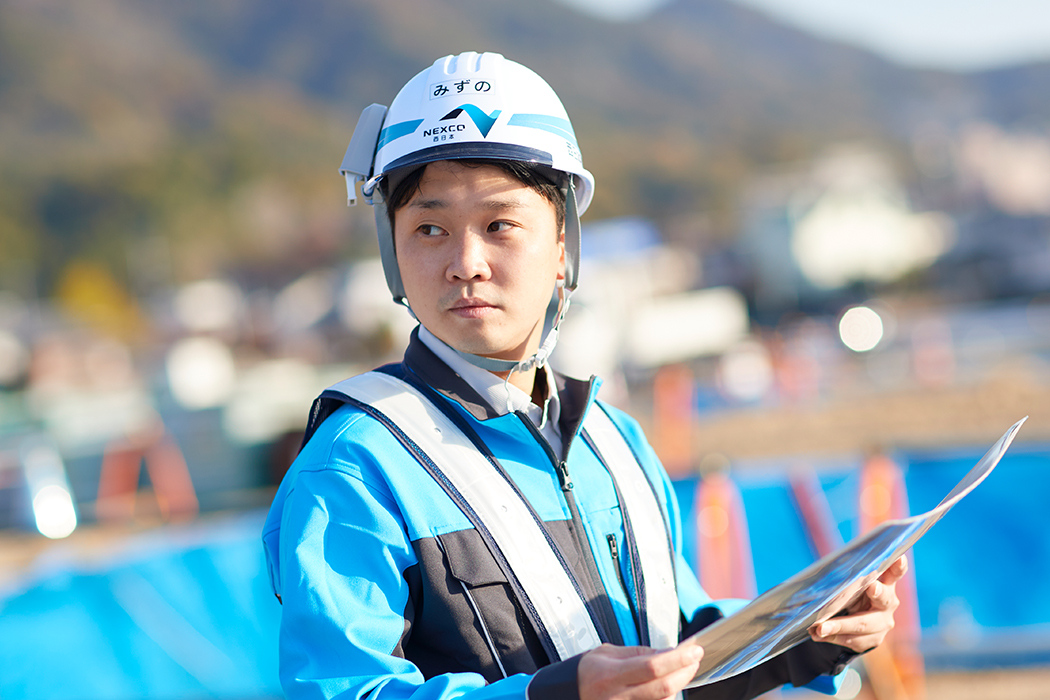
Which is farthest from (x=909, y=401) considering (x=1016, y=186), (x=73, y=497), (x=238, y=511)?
(x=1016, y=186)

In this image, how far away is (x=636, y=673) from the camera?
3.71ft

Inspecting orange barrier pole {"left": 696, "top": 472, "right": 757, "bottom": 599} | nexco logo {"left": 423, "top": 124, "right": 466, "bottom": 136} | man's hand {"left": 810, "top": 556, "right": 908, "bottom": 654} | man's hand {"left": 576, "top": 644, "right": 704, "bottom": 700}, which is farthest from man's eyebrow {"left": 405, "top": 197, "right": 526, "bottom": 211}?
orange barrier pole {"left": 696, "top": 472, "right": 757, "bottom": 599}

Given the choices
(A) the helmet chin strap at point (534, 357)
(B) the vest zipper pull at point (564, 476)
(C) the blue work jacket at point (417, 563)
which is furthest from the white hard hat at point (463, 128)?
(B) the vest zipper pull at point (564, 476)

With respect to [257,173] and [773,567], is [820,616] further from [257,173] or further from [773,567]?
[257,173]

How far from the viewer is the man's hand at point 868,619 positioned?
5.04ft

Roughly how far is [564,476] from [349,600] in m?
0.45

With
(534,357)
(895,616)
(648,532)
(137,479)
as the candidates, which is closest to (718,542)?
(895,616)

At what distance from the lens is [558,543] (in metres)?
1.51

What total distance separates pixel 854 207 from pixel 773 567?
61197 millimetres

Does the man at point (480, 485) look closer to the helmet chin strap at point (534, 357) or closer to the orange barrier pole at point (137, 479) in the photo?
the helmet chin strap at point (534, 357)

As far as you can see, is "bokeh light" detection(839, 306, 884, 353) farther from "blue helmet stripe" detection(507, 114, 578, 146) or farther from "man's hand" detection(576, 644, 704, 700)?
"man's hand" detection(576, 644, 704, 700)

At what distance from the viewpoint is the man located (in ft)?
4.27

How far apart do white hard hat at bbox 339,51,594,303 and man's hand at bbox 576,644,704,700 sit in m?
0.83

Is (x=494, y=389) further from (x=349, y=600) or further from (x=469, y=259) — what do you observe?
(x=349, y=600)
